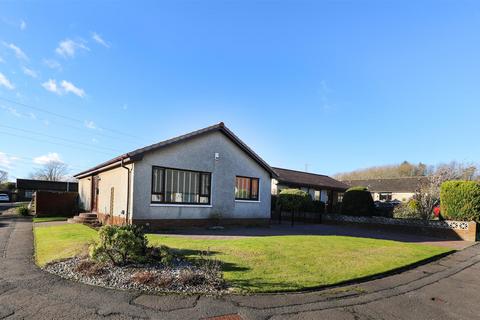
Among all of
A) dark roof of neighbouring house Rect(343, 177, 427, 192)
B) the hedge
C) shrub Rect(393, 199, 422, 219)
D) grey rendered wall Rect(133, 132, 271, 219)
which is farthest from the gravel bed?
dark roof of neighbouring house Rect(343, 177, 427, 192)

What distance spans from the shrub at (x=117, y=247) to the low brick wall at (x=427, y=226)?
16724 mm

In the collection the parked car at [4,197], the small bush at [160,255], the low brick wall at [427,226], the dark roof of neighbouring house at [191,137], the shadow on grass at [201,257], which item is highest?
the dark roof of neighbouring house at [191,137]

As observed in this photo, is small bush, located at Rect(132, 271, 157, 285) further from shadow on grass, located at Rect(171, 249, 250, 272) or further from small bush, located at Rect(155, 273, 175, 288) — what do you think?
shadow on grass, located at Rect(171, 249, 250, 272)

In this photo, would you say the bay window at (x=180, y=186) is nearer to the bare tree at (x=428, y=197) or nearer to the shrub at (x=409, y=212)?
the bare tree at (x=428, y=197)

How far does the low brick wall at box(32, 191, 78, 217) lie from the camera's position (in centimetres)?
2633

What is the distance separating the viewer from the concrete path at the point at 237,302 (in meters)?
5.71

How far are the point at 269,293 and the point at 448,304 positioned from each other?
145 inches

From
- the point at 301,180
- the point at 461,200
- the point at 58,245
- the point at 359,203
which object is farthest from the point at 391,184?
the point at 58,245

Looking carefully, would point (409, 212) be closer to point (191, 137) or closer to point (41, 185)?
point (191, 137)

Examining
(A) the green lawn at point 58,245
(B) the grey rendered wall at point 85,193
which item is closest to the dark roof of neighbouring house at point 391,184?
(B) the grey rendered wall at point 85,193

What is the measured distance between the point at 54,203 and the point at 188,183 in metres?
15.3

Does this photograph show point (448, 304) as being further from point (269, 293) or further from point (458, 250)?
point (458, 250)

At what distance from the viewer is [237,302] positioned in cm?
635

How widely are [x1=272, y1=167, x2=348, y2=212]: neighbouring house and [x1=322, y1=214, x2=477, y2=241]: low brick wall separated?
6738 millimetres
